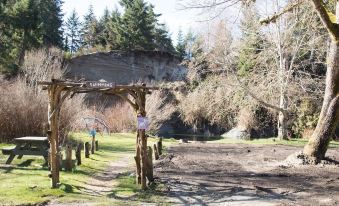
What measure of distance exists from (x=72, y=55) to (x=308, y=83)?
37.1 meters

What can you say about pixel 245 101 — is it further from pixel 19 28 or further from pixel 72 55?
pixel 72 55

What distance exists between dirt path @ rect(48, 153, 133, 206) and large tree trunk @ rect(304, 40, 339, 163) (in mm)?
6417

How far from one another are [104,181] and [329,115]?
7806 mm

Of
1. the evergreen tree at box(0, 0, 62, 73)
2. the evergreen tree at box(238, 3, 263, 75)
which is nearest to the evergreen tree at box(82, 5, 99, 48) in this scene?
the evergreen tree at box(0, 0, 62, 73)

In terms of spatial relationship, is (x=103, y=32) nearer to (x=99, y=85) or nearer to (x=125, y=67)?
(x=125, y=67)

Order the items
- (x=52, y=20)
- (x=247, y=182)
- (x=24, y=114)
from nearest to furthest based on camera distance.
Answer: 1. (x=247, y=182)
2. (x=24, y=114)
3. (x=52, y=20)

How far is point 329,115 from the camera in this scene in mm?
15219

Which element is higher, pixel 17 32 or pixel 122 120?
pixel 17 32

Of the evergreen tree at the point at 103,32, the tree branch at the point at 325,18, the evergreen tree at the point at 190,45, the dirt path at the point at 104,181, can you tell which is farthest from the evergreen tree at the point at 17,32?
the tree branch at the point at 325,18

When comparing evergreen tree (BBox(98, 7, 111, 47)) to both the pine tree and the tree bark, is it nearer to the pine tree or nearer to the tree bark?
the pine tree

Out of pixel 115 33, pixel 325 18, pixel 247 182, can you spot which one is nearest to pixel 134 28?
pixel 115 33

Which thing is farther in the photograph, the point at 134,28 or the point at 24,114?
the point at 134,28

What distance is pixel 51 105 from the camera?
1102cm

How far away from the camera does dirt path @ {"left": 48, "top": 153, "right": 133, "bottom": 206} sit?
1068 centimetres
